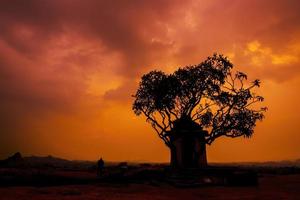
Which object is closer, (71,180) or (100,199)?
(100,199)

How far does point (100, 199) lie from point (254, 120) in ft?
81.6

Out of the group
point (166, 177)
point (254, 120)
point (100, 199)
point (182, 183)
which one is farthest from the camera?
point (254, 120)

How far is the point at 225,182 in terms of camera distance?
2909 centimetres

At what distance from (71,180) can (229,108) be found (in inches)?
791

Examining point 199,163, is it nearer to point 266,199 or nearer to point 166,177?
point 166,177

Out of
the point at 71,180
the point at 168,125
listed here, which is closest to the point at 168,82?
the point at 168,125

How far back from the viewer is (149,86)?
131 ft

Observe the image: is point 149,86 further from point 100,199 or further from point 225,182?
point 100,199

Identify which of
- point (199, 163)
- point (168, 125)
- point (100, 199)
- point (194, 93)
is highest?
point (194, 93)

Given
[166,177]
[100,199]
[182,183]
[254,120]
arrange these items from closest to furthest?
[100,199], [182,183], [166,177], [254,120]

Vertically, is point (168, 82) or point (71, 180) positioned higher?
point (168, 82)

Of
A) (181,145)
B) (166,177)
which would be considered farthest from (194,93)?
(166,177)

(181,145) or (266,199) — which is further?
(181,145)

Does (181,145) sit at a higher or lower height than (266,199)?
higher
